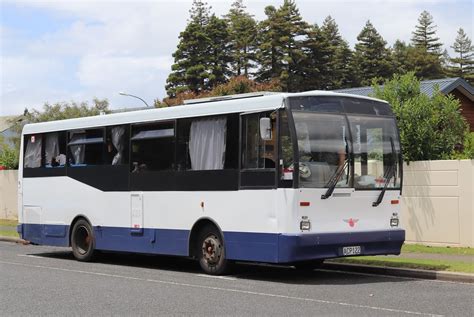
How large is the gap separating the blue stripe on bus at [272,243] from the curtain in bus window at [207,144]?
1.31 m

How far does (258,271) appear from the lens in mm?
14969

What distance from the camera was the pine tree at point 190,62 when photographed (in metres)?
64.5

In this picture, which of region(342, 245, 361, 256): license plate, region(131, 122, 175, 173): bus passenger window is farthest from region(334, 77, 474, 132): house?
region(342, 245, 361, 256): license plate

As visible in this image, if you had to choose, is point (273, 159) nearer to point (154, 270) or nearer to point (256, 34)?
point (154, 270)

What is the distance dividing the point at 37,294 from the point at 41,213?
7.17 metres

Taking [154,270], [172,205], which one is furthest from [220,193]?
[154,270]

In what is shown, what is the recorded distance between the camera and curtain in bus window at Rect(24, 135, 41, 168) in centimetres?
1895

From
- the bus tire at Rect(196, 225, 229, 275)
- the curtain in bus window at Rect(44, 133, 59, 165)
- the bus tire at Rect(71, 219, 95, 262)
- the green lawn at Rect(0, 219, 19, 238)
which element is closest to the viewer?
the bus tire at Rect(196, 225, 229, 275)

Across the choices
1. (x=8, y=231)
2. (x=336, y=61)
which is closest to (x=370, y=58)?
(x=336, y=61)

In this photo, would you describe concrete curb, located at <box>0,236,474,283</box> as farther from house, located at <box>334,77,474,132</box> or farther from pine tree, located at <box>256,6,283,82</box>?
pine tree, located at <box>256,6,283,82</box>

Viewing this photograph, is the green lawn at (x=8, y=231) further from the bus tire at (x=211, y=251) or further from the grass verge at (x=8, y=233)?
the bus tire at (x=211, y=251)

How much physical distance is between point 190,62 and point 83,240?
4966 centimetres

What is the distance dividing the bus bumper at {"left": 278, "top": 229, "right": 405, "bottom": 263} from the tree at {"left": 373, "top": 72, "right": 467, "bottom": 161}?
608 centimetres

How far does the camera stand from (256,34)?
A: 7269cm
